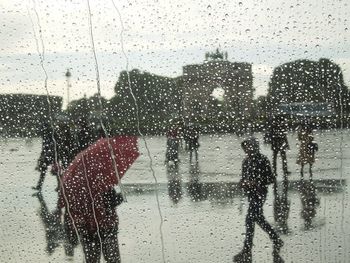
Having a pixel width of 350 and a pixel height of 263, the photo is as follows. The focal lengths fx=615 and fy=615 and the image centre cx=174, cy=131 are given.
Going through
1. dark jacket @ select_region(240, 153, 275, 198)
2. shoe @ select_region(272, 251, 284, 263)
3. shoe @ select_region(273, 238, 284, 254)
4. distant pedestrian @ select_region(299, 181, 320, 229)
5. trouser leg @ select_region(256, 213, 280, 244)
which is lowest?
shoe @ select_region(272, 251, 284, 263)

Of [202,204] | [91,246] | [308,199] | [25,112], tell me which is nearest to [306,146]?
[308,199]

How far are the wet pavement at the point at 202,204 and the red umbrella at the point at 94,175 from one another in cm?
4

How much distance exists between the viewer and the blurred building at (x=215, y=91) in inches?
90.9

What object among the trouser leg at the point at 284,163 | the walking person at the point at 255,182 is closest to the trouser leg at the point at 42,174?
the walking person at the point at 255,182

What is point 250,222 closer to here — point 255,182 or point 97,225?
point 255,182

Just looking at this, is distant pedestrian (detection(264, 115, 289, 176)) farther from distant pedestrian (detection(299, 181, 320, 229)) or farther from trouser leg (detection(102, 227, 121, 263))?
trouser leg (detection(102, 227, 121, 263))

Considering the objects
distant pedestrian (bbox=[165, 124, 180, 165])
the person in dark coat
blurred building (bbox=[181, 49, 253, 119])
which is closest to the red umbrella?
the person in dark coat

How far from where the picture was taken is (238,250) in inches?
95.7

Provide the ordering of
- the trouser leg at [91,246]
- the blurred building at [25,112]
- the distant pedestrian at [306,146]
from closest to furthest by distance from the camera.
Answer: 1. the distant pedestrian at [306,146]
2. the blurred building at [25,112]
3. the trouser leg at [91,246]

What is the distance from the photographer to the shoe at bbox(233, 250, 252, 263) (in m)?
2.42

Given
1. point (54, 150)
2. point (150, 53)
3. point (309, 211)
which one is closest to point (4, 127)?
point (54, 150)

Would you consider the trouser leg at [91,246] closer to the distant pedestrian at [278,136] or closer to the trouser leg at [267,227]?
the trouser leg at [267,227]

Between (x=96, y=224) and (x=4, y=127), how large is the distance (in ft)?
1.76

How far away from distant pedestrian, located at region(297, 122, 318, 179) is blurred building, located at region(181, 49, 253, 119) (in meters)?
0.21
